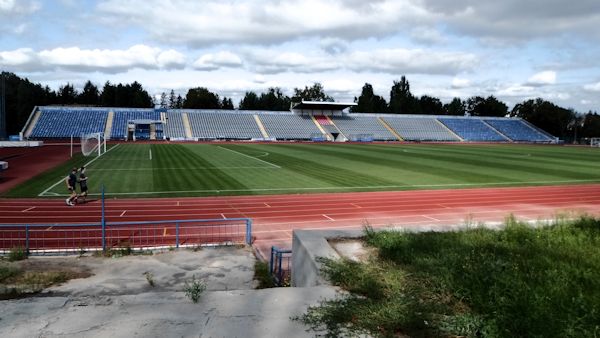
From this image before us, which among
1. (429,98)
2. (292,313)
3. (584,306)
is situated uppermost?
(429,98)

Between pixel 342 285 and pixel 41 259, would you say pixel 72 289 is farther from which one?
pixel 342 285

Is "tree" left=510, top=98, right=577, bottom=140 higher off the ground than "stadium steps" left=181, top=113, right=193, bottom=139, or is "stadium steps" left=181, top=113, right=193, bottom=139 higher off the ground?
"tree" left=510, top=98, right=577, bottom=140

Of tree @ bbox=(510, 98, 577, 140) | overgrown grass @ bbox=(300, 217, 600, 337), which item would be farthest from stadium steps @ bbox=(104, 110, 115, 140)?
tree @ bbox=(510, 98, 577, 140)

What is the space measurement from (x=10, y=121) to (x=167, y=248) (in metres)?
90.5

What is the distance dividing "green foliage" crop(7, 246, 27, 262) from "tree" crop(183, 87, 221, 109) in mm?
113794

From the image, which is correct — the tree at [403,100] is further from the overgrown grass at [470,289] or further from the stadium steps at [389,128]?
Answer: the overgrown grass at [470,289]

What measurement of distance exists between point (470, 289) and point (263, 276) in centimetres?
615

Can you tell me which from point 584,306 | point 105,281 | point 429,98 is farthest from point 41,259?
point 429,98

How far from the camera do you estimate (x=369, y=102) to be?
131750mm

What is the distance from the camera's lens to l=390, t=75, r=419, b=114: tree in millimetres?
135250

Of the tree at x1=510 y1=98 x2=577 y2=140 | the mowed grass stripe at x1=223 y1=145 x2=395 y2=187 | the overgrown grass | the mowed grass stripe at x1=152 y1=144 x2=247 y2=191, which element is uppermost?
the tree at x1=510 y1=98 x2=577 y2=140

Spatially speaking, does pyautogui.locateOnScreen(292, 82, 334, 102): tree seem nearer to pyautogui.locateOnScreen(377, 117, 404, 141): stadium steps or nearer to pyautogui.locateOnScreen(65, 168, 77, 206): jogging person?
pyautogui.locateOnScreen(377, 117, 404, 141): stadium steps

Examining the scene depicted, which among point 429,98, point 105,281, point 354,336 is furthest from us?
point 429,98

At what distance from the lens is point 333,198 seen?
23.4m
